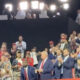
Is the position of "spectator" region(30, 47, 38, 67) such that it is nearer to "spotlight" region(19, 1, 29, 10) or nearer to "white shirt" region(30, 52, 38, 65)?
"white shirt" region(30, 52, 38, 65)

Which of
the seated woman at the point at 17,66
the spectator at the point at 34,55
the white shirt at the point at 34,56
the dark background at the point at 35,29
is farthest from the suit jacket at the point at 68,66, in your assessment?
the dark background at the point at 35,29

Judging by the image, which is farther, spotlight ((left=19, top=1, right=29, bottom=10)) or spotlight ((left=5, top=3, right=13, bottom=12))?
spotlight ((left=5, top=3, right=13, bottom=12))

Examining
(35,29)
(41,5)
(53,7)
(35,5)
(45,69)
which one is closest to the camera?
A: (45,69)

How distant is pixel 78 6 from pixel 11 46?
20.1ft

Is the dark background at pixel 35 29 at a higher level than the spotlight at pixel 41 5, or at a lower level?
lower

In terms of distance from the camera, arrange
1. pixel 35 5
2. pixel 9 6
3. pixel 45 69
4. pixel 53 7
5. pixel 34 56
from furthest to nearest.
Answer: pixel 9 6, pixel 53 7, pixel 35 5, pixel 34 56, pixel 45 69

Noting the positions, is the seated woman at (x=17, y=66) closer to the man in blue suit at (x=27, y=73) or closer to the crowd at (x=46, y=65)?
the crowd at (x=46, y=65)

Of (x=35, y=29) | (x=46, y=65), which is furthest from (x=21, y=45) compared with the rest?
(x=46, y=65)

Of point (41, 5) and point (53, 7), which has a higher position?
point (41, 5)

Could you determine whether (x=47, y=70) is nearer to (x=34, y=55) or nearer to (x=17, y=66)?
(x=17, y=66)

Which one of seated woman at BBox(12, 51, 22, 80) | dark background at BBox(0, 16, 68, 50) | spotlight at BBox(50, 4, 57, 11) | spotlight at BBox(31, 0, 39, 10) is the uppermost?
spotlight at BBox(31, 0, 39, 10)

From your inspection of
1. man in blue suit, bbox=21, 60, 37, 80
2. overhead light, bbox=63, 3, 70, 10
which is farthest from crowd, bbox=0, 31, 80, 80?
overhead light, bbox=63, 3, 70, 10

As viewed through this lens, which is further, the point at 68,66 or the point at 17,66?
the point at 17,66

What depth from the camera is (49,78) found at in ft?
72.5
